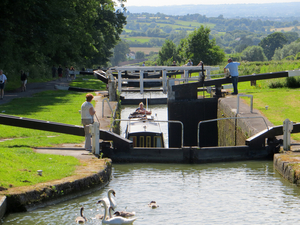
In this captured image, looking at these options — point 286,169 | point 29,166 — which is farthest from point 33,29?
point 286,169

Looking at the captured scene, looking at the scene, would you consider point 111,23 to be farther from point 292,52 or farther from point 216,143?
point 292,52

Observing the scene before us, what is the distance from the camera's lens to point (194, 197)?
9.94 m

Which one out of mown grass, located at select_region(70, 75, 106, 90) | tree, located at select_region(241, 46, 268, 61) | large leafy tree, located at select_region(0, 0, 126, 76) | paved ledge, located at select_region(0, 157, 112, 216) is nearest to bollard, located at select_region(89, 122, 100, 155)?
paved ledge, located at select_region(0, 157, 112, 216)

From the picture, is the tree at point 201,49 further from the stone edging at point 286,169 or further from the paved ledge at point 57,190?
the paved ledge at point 57,190

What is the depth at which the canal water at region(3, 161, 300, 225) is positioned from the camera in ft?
27.3

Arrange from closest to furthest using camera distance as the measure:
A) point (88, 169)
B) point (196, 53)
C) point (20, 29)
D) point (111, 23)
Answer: point (88, 169)
point (20, 29)
point (111, 23)
point (196, 53)

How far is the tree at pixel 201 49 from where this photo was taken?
7581 cm

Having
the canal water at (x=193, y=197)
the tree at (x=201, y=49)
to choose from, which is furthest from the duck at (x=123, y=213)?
the tree at (x=201, y=49)

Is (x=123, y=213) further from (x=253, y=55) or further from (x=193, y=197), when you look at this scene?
(x=253, y=55)

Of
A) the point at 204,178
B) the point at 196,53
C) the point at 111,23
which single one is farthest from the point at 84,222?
the point at 196,53

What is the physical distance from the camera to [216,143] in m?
23.8

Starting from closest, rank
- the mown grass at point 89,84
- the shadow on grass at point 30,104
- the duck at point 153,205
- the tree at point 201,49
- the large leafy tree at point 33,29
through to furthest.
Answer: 1. the duck at point 153,205
2. the shadow on grass at point 30,104
3. the large leafy tree at point 33,29
4. the mown grass at point 89,84
5. the tree at point 201,49

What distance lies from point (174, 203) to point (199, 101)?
1529cm

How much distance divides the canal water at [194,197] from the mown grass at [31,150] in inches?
→ 36.3
